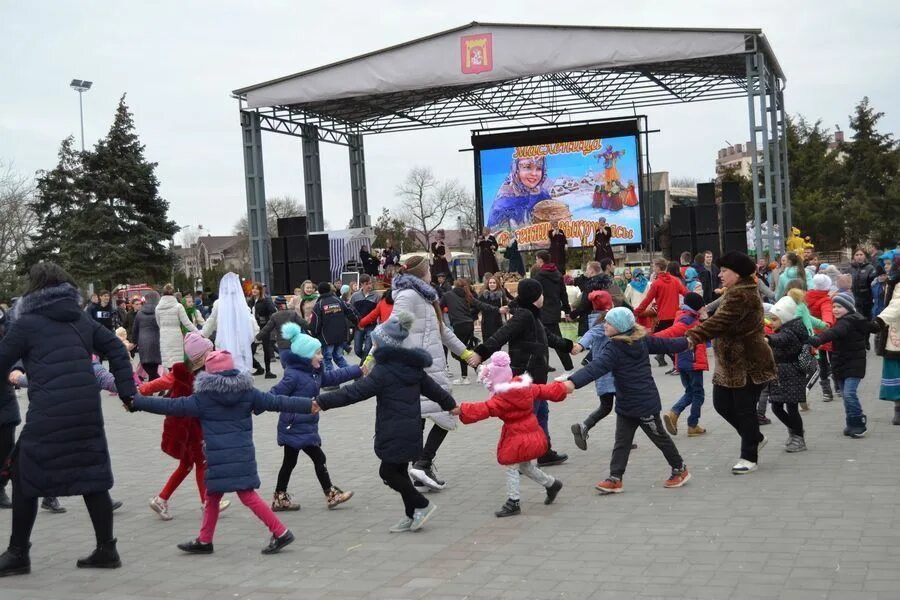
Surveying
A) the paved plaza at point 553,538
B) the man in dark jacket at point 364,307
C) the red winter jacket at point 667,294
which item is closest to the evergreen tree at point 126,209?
the man in dark jacket at point 364,307

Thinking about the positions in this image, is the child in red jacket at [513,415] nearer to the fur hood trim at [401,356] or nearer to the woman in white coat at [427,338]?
the fur hood trim at [401,356]

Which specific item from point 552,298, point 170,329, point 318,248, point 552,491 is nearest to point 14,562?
point 552,491

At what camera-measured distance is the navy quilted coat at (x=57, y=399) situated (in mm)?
6297

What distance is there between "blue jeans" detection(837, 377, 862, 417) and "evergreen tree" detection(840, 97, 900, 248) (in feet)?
159

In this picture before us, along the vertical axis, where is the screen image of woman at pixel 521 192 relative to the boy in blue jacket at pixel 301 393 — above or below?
above

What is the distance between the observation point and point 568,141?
32.5 m

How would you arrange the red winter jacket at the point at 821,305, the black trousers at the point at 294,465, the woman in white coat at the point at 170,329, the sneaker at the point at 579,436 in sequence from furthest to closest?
the woman in white coat at the point at 170,329, the red winter jacket at the point at 821,305, the sneaker at the point at 579,436, the black trousers at the point at 294,465

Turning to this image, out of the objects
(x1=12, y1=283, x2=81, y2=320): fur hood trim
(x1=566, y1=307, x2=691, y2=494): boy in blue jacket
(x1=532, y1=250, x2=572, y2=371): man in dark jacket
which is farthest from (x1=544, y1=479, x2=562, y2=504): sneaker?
(x1=532, y1=250, x2=572, y2=371): man in dark jacket

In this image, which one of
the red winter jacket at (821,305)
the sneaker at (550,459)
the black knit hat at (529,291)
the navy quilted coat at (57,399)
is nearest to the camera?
the navy quilted coat at (57,399)

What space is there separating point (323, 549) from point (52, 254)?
48237 mm

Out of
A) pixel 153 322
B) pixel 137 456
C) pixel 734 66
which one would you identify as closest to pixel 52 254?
pixel 734 66

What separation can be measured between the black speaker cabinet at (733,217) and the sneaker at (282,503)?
22702 millimetres

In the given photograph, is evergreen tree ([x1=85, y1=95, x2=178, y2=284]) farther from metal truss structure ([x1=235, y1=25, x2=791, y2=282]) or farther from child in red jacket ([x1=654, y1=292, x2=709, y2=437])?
child in red jacket ([x1=654, y1=292, x2=709, y2=437])

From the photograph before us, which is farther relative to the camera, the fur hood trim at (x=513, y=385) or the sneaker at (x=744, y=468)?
the sneaker at (x=744, y=468)
